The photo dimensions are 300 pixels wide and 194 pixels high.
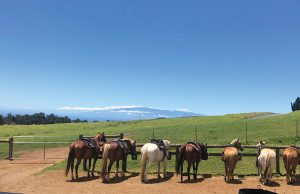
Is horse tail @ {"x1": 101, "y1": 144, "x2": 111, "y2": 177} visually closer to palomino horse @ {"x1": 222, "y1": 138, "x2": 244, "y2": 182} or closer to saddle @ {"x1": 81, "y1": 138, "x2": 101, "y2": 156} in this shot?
saddle @ {"x1": 81, "y1": 138, "x2": 101, "y2": 156}

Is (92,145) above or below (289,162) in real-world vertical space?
above

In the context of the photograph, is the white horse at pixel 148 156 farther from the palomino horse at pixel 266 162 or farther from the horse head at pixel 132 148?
the palomino horse at pixel 266 162

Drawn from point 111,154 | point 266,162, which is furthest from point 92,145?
point 266,162

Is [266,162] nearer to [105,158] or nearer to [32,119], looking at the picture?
[105,158]

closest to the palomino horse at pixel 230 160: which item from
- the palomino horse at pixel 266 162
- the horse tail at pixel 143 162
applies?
the palomino horse at pixel 266 162

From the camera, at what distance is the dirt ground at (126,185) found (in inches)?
624

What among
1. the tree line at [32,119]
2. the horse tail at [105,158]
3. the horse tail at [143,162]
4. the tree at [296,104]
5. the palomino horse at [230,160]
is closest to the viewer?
the palomino horse at [230,160]

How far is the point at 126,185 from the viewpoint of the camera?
16.9 meters

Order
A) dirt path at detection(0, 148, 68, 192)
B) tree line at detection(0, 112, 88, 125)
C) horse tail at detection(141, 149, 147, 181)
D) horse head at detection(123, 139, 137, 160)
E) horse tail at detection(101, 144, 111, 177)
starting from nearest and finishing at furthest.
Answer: horse tail at detection(141, 149, 147, 181), horse tail at detection(101, 144, 111, 177), dirt path at detection(0, 148, 68, 192), horse head at detection(123, 139, 137, 160), tree line at detection(0, 112, 88, 125)

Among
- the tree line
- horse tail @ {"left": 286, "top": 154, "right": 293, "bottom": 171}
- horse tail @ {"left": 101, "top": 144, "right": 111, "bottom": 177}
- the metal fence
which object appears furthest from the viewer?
the tree line

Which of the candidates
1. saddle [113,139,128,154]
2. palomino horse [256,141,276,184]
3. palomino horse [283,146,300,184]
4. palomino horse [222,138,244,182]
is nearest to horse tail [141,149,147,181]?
saddle [113,139,128,154]

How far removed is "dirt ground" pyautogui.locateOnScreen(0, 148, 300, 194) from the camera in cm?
1584

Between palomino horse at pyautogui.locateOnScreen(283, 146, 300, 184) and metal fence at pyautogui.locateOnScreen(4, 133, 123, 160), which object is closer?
palomino horse at pyautogui.locateOnScreen(283, 146, 300, 184)

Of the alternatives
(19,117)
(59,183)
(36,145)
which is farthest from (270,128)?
(19,117)
